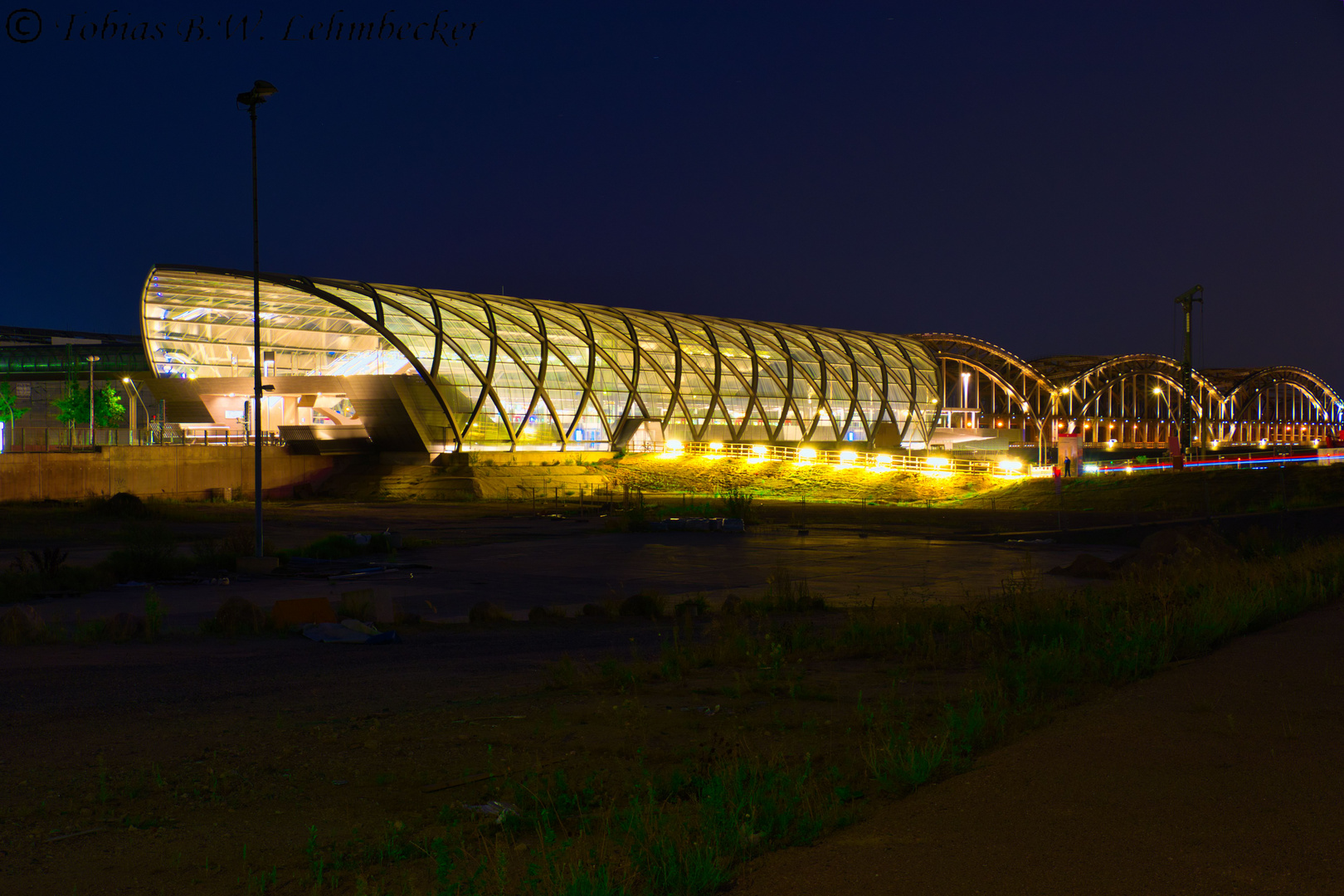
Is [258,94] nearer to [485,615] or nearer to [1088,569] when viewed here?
[485,615]

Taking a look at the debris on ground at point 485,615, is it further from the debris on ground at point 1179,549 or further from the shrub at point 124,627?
the debris on ground at point 1179,549

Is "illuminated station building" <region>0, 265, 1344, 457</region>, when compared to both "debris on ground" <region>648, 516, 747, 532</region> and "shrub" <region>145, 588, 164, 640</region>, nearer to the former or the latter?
"debris on ground" <region>648, 516, 747, 532</region>

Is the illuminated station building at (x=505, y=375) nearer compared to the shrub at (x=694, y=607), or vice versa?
the shrub at (x=694, y=607)

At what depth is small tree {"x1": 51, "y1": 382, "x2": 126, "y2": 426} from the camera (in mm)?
76062

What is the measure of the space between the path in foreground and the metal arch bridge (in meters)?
79.8

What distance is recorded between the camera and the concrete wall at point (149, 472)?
42.0 metres

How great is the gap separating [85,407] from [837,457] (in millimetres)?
55518

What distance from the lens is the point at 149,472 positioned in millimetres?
46938

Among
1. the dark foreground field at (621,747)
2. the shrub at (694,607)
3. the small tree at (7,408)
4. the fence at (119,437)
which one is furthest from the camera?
the small tree at (7,408)

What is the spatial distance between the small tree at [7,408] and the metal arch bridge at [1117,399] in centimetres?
7036

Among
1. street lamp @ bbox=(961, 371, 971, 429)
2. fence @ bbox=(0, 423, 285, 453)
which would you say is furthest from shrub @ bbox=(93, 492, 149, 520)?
street lamp @ bbox=(961, 371, 971, 429)

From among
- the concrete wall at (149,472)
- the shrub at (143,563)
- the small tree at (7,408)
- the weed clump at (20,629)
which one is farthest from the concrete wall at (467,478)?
the weed clump at (20,629)


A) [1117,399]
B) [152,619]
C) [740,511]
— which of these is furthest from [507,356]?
[1117,399]

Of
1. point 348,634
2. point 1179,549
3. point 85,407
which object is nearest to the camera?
point 348,634
